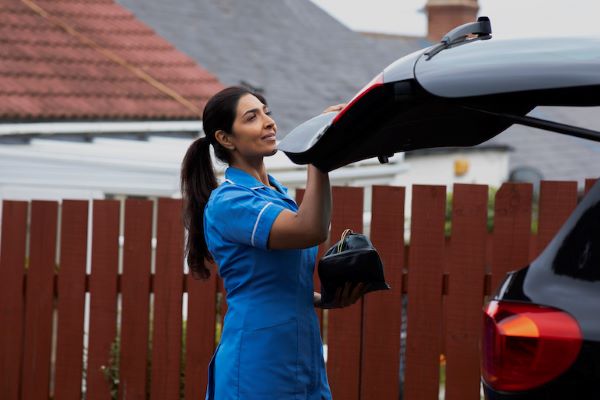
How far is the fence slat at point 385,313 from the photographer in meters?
5.65

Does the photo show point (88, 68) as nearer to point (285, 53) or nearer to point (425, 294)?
point (425, 294)

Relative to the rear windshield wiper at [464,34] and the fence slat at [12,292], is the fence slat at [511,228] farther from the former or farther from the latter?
the fence slat at [12,292]

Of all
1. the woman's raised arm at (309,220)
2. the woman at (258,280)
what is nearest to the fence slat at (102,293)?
the woman at (258,280)

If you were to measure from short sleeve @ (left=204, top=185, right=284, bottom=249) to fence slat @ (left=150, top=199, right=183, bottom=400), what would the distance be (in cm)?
232

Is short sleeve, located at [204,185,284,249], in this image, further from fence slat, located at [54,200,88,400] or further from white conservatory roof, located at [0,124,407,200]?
white conservatory roof, located at [0,124,407,200]

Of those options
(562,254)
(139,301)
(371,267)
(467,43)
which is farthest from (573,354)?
(139,301)

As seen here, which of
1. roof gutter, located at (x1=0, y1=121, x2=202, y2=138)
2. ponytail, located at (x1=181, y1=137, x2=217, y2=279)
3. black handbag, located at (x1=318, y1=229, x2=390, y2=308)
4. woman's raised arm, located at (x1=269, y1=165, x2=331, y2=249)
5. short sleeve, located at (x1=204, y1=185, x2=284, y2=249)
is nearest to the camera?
woman's raised arm, located at (x1=269, y1=165, x2=331, y2=249)

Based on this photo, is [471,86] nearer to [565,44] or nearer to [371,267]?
[565,44]

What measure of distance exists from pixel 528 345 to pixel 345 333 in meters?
3.04

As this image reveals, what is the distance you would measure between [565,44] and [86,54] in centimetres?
972

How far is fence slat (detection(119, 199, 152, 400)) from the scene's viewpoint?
616cm

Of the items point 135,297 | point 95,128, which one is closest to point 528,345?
point 135,297

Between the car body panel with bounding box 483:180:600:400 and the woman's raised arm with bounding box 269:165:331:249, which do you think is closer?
the car body panel with bounding box 483:180:600:400

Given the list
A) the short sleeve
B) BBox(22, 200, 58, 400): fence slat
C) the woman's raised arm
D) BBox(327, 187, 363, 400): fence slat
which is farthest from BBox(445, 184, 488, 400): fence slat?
BBox(22, 200, 58, 400): fence slat
